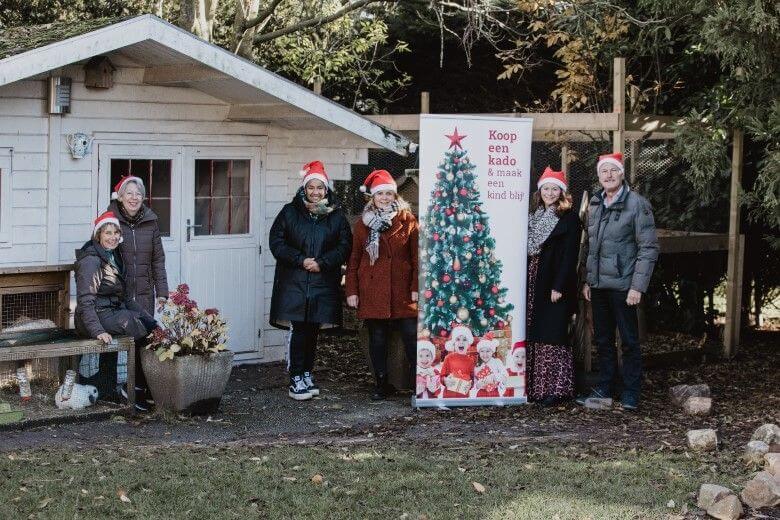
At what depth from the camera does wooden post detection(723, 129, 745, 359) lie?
11.0 meters

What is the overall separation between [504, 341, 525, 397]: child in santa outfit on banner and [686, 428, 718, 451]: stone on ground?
1.70 meters

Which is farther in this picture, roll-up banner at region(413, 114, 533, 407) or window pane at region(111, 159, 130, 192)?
window pane at region(111, 159, 130, 192)

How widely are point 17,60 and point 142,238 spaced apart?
1.62m

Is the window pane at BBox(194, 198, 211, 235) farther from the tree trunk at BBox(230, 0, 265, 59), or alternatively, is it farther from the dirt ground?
the tree trunk at BBox(230, 0, 265, 59)

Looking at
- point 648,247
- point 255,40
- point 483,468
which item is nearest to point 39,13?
point 255,40

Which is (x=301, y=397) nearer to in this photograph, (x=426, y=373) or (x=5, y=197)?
(x=426, y=373)

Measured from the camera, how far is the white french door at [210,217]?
384 inches

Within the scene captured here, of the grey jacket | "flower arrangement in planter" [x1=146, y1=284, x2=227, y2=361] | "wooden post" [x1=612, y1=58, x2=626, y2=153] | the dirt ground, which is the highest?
"wooden post" [x1=612, y1=58, x2=626, y2=153]

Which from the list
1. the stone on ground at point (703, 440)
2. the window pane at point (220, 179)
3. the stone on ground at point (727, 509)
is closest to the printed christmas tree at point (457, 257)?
the stone on ground at point (703, 440)

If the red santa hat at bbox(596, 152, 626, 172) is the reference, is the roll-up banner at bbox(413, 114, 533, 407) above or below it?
below

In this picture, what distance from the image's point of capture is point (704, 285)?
1236 cm

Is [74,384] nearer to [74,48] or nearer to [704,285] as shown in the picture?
[74,48]

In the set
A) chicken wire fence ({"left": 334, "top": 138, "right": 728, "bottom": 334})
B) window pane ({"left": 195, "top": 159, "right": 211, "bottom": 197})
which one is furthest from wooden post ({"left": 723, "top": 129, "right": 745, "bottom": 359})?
window pane ({"left": 195, "top": 159, "right": 211, "bottom": 197})

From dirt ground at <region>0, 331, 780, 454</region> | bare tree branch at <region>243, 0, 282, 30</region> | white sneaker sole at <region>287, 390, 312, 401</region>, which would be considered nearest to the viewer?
dirt ground at <region>0, 331, 780, 454</region>
